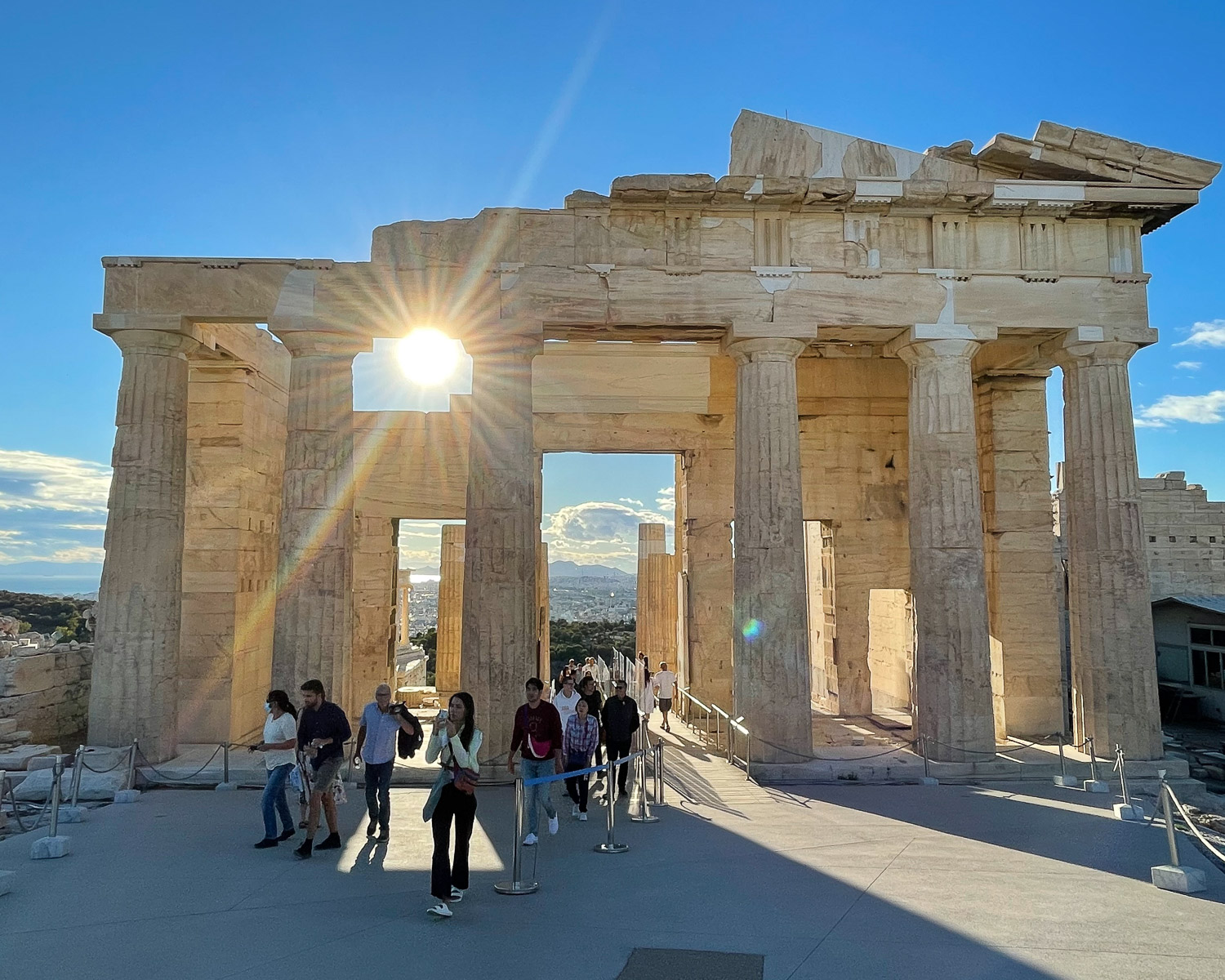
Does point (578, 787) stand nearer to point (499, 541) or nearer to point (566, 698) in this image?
point (566, 698)

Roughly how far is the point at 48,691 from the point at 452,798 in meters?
11.5

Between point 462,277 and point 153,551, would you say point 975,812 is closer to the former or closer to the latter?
point 462,277

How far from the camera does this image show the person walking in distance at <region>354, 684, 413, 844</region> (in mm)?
7938

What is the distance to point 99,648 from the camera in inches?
466

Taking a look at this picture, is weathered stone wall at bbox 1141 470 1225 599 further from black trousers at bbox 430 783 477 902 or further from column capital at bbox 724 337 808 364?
black trousers at bbox 430 783 477 902

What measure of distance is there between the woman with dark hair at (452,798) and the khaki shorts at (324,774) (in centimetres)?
181

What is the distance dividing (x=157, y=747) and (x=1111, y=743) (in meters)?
13.8

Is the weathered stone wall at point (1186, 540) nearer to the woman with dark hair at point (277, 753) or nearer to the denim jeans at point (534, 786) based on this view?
the denim jeans at point (534, 786)

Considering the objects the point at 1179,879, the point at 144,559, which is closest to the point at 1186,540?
the point at 1179,879

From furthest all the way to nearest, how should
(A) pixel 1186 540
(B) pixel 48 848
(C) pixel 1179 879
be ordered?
(A) pixel 1186 540
(B) pixel 48 848
(C) pixel 1179 879

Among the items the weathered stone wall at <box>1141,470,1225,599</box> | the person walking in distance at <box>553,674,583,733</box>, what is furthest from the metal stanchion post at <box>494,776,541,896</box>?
the weathered stone wall at <box>1141,470,1225,599</box>

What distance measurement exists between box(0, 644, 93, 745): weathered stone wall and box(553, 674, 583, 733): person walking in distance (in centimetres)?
819

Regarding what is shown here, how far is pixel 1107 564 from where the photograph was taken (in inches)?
488

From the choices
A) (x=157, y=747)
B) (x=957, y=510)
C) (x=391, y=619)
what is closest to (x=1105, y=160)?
(x=957, y=510)
